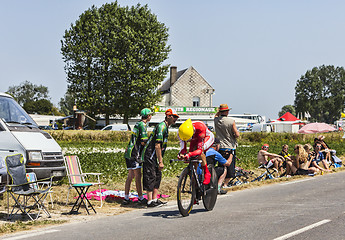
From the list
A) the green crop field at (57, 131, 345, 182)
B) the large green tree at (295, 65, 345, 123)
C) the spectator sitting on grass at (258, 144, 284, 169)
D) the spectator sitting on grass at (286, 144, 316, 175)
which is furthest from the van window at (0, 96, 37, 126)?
the large green tree at (295, 65, 345, 123)

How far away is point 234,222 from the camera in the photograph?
309 inches

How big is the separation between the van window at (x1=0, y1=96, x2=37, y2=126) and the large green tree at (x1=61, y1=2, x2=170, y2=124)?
1483 inches

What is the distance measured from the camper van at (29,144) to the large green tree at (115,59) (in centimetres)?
3805

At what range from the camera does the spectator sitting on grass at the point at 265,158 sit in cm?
1576

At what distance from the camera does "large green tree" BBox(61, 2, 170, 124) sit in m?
49.8

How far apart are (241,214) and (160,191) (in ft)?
13.2

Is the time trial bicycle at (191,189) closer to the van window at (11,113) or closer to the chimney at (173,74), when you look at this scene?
→ the van window at (11,113)

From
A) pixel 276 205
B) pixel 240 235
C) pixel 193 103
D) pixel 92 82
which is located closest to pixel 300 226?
pixel 240 235

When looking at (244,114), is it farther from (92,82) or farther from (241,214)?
(241,214)

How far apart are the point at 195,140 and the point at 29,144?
408 cm

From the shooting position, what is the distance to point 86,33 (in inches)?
1988

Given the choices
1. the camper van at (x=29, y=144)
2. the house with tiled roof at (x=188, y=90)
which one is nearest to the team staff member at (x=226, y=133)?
the camper van at (x=29, y=144)

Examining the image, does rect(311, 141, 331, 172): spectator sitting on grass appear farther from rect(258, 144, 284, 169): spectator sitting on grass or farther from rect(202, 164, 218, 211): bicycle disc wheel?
rect(202, 164, 218, 211): bicycle disc wheel

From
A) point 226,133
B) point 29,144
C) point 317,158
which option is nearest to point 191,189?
point 226,133
